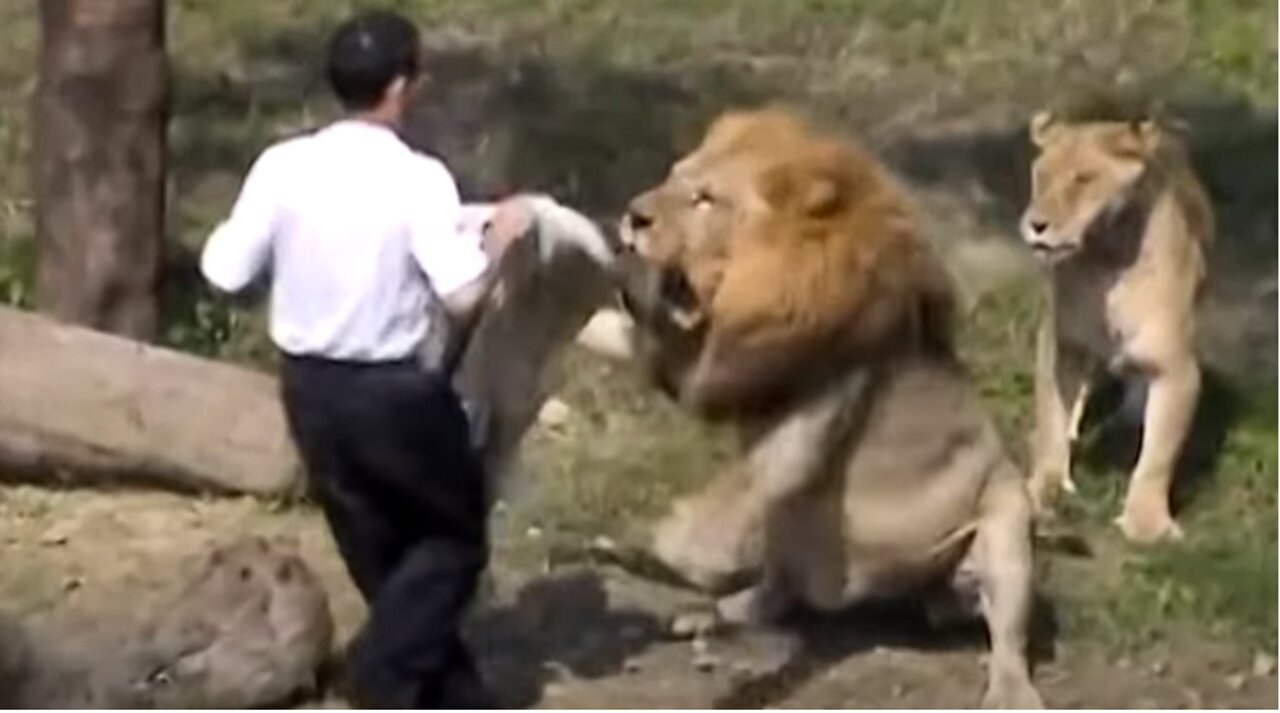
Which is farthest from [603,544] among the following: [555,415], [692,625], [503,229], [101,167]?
[101,167]

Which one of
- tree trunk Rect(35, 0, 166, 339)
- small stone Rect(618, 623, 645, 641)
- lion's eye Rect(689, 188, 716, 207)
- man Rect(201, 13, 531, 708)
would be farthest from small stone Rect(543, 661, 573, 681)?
tree trunk Rect(35, 0, 166, 339)

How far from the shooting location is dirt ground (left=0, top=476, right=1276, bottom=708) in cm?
767

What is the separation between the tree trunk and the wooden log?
859mm

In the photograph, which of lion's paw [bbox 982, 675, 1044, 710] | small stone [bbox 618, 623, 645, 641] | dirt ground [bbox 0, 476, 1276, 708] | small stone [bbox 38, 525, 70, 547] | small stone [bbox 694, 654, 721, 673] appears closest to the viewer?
lion's paw [bbox 982, 675, 1044, 710]

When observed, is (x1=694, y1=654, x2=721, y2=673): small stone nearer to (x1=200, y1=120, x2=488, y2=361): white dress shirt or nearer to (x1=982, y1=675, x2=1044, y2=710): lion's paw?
(x1=982, y1=675, x2=1044, y2=710): lion's paw

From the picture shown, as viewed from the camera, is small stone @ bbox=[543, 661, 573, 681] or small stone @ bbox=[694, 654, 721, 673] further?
small stone @ bbox=[694, 654, 721, 673]

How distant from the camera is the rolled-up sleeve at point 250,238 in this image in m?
6.82

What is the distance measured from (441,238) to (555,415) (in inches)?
113

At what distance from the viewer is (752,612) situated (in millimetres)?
8078

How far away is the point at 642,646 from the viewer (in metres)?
7.95

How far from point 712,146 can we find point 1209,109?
5.87m

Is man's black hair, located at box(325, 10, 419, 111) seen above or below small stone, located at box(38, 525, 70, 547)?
above

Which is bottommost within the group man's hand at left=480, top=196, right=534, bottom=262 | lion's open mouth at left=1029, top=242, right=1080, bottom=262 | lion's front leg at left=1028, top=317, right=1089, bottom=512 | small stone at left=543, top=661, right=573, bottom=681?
small stone at left=543, top=661, right=573, bottom=681

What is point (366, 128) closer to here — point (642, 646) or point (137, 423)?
point (642, 646)
